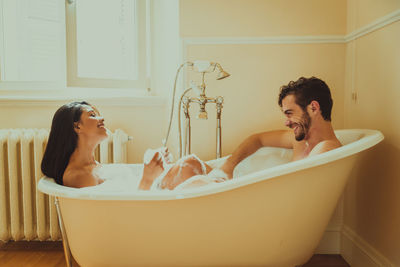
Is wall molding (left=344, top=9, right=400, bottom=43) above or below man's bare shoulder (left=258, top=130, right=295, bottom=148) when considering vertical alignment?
above

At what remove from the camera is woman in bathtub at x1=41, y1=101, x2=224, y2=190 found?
157 cm

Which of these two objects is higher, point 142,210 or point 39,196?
point 142,210

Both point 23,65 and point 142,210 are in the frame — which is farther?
point 23,65

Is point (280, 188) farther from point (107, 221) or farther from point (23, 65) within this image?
point (23, 65)

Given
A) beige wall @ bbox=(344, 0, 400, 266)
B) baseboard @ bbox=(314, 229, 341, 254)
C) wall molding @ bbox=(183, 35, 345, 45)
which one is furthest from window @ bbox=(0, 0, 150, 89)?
baseboard @ bbox=(314, 229, 341, 254)

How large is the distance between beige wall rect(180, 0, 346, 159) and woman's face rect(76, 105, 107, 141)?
63 cm

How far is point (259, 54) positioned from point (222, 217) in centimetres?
116

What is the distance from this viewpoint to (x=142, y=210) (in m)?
1.27

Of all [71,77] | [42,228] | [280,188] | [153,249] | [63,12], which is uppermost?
[63,12]

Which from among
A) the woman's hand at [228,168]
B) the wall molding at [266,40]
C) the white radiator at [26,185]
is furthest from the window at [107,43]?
the woman's hand at [228,168]

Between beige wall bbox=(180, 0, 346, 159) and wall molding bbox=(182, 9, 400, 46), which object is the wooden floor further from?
wall molding bbox=(182, 9, 400, 46)

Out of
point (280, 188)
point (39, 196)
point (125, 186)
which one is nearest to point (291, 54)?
point (280, 188)

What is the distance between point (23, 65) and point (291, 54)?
1.80 meters

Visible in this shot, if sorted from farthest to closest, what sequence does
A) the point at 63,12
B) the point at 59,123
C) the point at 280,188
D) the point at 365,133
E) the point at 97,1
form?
the point at 97,1
the point at 63,12
the point at 59,123
the point at 365,133
the point at 280,188
